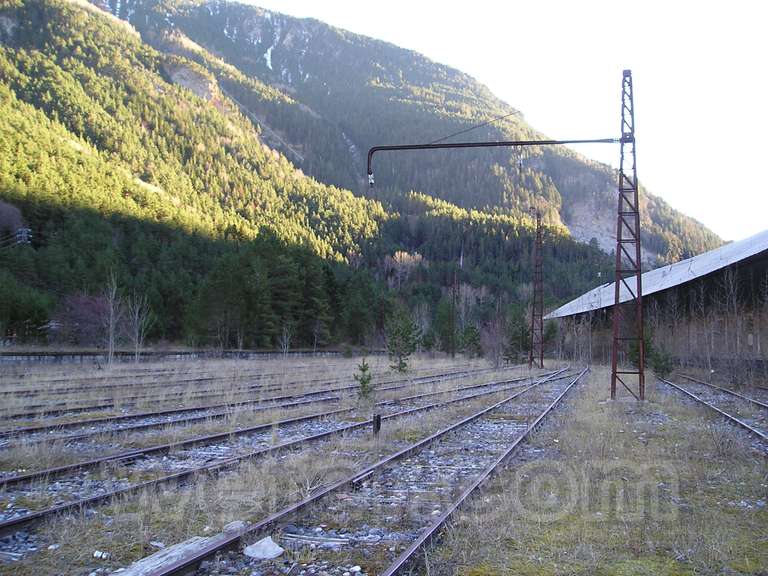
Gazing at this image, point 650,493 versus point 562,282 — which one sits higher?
point 562,282

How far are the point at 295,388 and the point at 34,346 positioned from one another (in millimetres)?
32840

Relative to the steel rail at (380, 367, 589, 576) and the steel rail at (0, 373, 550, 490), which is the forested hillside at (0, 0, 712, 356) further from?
the steel rail at (380, 367, 589, 576)

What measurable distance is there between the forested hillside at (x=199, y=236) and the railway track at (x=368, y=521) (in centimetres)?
998

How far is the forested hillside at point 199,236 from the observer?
2076 inches

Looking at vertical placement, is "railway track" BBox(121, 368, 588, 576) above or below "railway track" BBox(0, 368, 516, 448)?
above

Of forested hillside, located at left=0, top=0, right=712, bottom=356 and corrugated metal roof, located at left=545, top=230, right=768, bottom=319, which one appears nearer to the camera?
corrugated metal roof, located at left=545, top=230, right=768, bottom=319

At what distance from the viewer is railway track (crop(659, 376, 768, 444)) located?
12.8m

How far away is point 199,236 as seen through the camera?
93000 mm

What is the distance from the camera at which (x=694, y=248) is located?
188500 mm

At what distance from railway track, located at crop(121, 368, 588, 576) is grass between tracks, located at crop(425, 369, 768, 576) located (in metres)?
0.34

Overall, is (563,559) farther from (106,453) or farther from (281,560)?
(106,453)

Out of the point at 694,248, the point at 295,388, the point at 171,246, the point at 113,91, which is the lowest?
the point at 295,388

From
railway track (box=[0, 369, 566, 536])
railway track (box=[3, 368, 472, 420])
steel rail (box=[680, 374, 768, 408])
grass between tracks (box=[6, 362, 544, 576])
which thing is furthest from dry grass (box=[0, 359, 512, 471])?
steel rail (box=[680, 374, 768, 408])

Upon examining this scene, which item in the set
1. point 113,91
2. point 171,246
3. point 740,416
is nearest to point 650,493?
point 740,416
